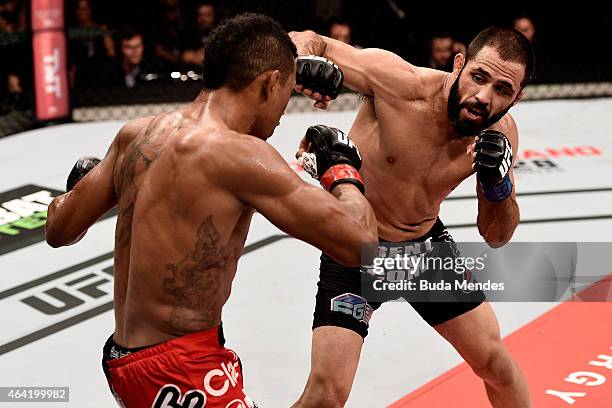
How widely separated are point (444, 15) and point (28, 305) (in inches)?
183

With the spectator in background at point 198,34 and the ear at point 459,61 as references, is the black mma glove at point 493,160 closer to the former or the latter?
the ear at point 459,61

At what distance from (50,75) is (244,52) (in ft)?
15.7

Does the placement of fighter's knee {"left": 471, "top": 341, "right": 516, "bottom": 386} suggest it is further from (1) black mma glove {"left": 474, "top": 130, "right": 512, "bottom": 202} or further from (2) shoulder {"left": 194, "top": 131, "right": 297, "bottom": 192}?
(2) shoulder {"left": 194, "top": 131, "right": 297, "bottom": 192}

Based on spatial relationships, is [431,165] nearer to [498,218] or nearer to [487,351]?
[498,218]

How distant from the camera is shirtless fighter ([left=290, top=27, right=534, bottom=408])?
2.68 m

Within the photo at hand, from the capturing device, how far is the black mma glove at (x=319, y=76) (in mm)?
2422

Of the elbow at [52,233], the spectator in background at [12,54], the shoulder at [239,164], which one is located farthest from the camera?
the spectator in background at [12,54]

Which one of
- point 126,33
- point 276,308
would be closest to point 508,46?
point 276,308

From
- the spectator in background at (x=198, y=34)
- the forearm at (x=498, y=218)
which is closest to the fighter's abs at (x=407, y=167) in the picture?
the forearm at (x=498, y=218)

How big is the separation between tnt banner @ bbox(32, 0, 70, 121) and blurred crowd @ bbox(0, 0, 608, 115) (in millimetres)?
139

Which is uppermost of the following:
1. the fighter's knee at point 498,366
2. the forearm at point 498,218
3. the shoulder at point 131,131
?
the shoulder at point 131,131

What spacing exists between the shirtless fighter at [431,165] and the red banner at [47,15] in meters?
3.85

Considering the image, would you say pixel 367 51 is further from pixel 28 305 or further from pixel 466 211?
pixel 466 211

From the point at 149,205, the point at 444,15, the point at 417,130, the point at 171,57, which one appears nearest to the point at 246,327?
the point at 417,130
